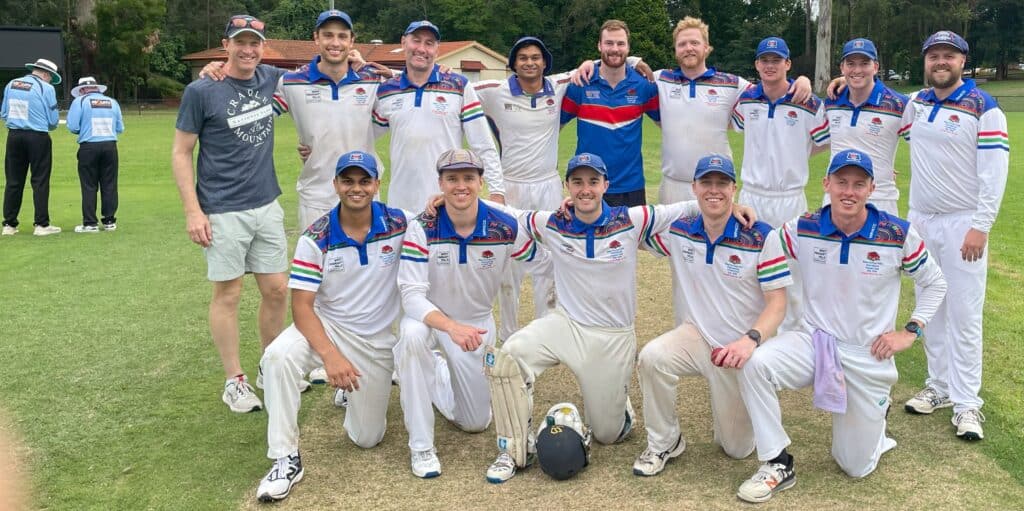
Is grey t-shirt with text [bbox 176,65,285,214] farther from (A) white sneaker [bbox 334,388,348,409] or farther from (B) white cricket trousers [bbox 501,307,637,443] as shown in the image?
(B) white cricket trousers [bbox 501,307,637,443]

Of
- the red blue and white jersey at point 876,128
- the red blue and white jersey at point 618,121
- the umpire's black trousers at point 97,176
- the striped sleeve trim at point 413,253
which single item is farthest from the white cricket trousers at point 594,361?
the umpire's black trousers at point 97,176

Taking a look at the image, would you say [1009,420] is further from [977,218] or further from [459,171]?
[459,171]

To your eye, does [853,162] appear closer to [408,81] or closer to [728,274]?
[728,274]

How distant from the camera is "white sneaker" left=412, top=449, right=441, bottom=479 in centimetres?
497

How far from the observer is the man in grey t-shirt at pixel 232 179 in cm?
573

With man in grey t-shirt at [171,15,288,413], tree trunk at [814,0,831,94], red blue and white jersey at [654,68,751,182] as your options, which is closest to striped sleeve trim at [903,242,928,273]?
red blue and white jersey at [654,68,751,182]

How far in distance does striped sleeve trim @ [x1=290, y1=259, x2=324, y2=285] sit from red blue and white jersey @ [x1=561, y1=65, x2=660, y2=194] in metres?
2.51

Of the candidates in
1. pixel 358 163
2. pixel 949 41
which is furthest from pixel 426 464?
pixel 949 41

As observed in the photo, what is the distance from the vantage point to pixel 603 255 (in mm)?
5383

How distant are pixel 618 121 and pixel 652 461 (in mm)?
2827

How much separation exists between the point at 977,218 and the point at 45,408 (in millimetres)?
6206

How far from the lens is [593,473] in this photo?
5.01 meters

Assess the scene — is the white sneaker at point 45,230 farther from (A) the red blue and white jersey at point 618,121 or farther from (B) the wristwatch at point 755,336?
(B) the wristwatch at point 755,336

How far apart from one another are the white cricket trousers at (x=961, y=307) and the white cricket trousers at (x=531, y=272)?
2763 millimetres
